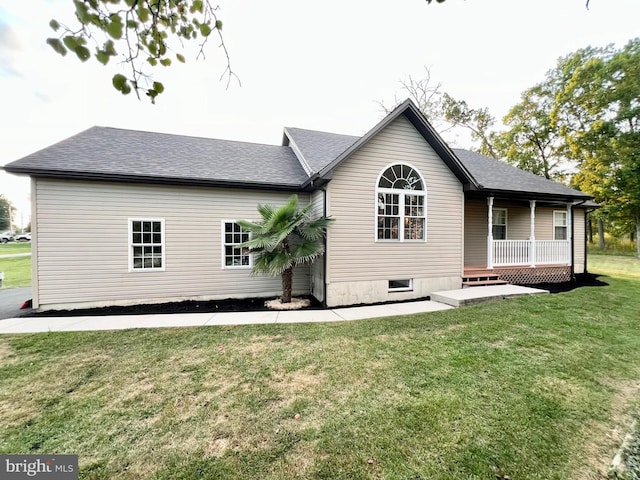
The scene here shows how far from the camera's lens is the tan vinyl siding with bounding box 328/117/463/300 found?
7.44 metres

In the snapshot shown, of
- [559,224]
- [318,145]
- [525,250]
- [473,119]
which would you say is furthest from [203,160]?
[473,119]

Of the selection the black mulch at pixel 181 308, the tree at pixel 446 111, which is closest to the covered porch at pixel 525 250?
the black mulch at pixel 181 308

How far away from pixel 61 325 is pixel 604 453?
28.3ft

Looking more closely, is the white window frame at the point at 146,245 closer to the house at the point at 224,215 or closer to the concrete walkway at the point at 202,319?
the house at the point at 224,215

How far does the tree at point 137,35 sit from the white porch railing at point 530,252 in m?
10.6

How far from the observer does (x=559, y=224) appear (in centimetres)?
1253

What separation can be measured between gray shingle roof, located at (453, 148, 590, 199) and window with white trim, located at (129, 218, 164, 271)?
10528 millimetres

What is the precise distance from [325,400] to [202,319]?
4.14m

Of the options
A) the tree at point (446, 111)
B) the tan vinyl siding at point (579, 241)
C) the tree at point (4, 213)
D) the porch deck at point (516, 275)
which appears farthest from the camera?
the tree at point (4, 213)

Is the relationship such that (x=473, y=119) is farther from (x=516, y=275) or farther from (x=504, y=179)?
(x=516, y=275)

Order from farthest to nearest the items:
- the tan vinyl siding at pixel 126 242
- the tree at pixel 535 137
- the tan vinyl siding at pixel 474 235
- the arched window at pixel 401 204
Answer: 1. the tree at pixel 535 137
2. the tan vinyl siding at pixel 474 235
3. the arched window at pixel 401 204
4. the tan vinyl siding at pixel 126 242

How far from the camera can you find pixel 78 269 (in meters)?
7.02

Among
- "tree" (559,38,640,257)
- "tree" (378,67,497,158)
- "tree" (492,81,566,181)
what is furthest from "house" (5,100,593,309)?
"tree" (492,81,566,181)

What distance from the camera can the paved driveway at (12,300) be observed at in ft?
22.1
